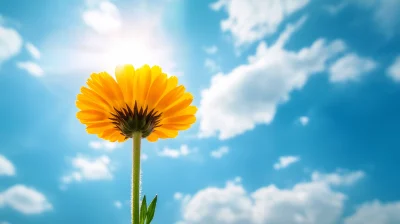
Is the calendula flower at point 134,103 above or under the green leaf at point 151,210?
above

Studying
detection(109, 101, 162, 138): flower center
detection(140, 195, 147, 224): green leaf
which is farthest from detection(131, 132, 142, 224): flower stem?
detection(109, 101, 162, 138): flower center

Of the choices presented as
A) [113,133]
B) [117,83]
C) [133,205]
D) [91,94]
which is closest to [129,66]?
[117,83]

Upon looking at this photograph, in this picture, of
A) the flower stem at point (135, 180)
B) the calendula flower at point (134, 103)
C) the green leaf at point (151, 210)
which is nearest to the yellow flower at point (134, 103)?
the calendula flower at point (134, 103)

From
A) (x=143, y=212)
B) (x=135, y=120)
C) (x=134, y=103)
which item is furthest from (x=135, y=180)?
(x=134, y=103)

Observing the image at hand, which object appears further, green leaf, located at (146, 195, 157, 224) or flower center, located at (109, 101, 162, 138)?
flower center, located at (109, 101, 162, 138)

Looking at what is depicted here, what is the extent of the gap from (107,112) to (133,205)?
92 centimetres

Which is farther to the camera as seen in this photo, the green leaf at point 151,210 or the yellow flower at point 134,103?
the yellow flower at point 134,103

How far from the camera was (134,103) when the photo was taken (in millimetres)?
2508

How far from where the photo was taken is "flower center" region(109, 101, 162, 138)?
2439mm

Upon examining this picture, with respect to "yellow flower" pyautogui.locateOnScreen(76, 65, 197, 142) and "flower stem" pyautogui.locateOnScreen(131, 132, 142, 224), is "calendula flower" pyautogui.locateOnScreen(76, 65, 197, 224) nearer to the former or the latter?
A: "yellow flower" pyautogui.locateOnScreen(76, 65, 197, 142)

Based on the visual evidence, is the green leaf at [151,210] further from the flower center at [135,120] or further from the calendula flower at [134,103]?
the flower center at [135,120]

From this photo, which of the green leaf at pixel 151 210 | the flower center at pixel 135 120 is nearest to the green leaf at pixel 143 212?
the green leaf at pixel 151 210

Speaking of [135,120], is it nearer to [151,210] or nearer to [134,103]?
[134,103]

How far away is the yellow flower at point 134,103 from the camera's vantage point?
2.38 meters
